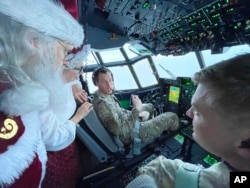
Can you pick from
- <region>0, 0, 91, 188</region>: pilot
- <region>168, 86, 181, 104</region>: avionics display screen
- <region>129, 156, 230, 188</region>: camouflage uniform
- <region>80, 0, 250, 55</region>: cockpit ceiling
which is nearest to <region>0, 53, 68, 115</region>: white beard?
<region>0, 0, 91, 188</region>: pilot

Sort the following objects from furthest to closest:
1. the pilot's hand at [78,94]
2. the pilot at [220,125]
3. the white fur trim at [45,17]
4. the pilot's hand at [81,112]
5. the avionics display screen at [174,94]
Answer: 1. the avionics display screen at [174,94]
2. the pilot's hand at [78,94]
3. the pilot's hand at [81,112]
4. the white fur trim at [45,17]
5. the pilot at [220,125]

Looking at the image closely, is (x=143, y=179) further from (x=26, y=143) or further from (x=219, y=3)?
(x=219, y=3)

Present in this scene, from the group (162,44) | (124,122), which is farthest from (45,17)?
(162,44)

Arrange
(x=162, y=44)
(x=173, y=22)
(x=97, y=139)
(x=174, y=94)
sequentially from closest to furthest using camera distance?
(x=97, y=139), (x=173, y=22), (x=174, y=94), (x=162, y=44)

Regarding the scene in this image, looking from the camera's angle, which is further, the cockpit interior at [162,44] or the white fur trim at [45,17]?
the cockpit interior at [162,44]

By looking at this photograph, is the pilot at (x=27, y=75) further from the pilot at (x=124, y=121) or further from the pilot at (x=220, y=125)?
the pilot at (x=124, y=121)

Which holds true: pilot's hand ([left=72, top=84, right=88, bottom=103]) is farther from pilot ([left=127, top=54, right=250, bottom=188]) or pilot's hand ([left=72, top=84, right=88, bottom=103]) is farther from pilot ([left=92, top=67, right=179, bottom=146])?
pilot ([left=127, top=54, right=250, bottom=188])

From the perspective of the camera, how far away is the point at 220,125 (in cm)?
45

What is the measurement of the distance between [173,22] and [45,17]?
2.03m

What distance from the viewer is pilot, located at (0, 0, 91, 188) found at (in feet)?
2.36

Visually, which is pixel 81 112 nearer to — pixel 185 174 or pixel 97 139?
pixel 97 139

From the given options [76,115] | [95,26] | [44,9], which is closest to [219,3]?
[76,115]

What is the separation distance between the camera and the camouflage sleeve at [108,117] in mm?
→ 2086

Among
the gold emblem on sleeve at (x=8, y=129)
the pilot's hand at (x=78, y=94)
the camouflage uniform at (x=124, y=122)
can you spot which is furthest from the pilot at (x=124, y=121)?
the gold emblem on sleeve at (x=8, y=129)
